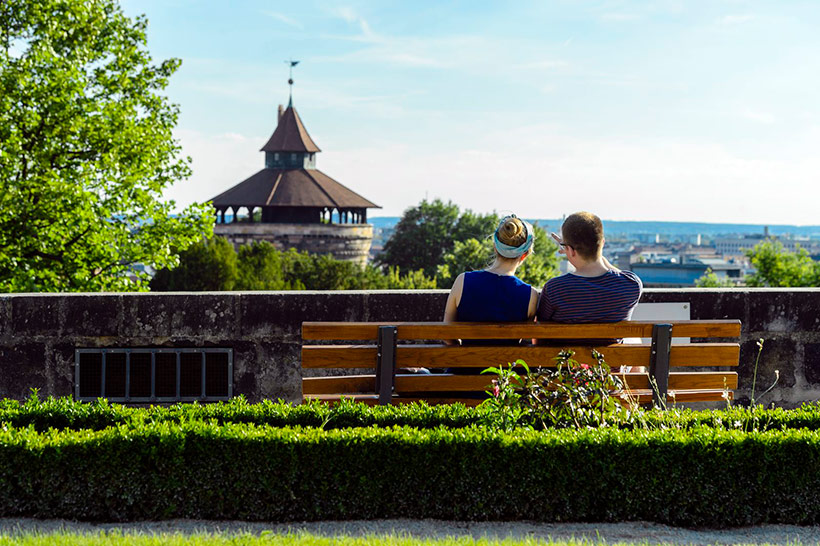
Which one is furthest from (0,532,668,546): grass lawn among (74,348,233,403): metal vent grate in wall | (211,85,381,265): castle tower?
(211,85,381,265): castle tower

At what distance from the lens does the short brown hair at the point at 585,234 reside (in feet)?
17.9

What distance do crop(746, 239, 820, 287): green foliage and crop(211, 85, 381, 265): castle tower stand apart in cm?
4707

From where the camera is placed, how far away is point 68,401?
5.10m

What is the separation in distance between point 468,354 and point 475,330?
0.45 ft

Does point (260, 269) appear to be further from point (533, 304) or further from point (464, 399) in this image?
point (464, 399)

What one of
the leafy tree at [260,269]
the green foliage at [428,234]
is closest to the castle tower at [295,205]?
the green foliage at [428,234]

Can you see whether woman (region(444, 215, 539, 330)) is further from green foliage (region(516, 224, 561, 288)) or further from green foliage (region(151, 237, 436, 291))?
green foliage (region(516, 224, 561, 288))

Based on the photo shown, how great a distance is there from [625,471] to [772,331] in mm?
3237

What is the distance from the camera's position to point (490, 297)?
548 cm

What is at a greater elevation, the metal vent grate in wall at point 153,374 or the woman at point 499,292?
the woman at point 499,292

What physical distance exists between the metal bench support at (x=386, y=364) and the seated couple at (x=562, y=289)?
569 mm

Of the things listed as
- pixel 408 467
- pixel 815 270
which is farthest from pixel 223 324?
pixel 815 270

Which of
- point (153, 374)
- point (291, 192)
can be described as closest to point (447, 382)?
point (153, 374)

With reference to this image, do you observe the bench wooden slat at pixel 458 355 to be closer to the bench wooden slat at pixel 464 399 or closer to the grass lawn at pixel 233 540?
the bench wooden slat at pixel 464 399
